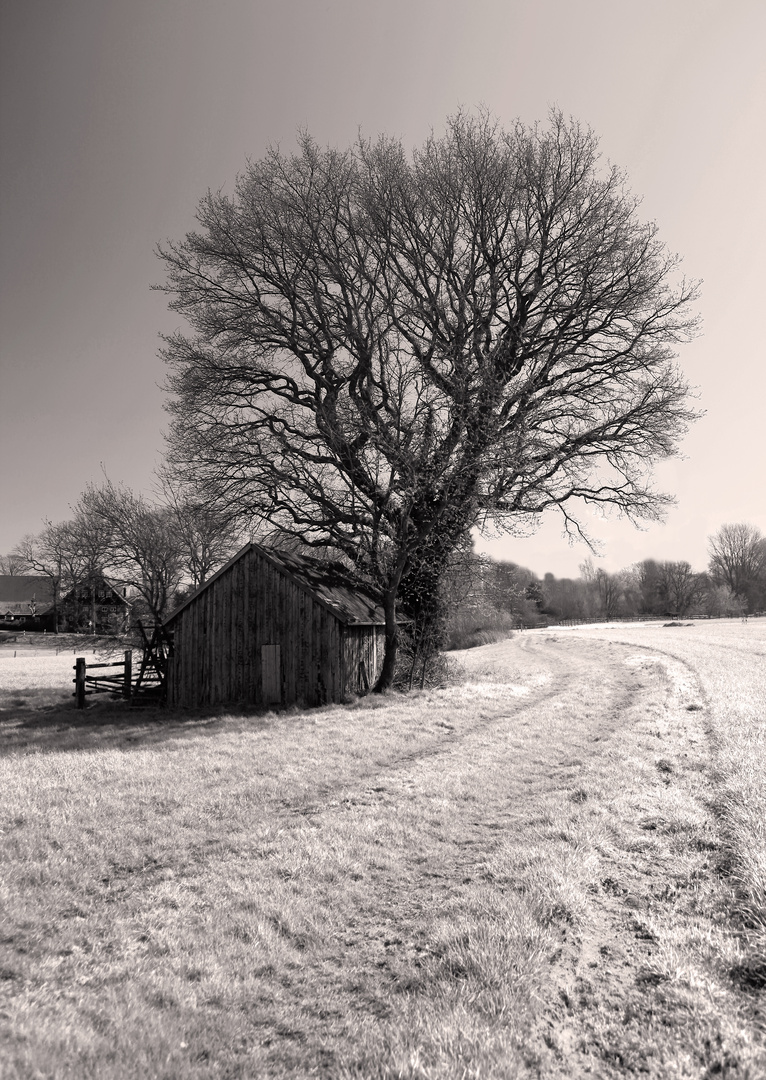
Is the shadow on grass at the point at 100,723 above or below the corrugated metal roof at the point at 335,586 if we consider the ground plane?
below

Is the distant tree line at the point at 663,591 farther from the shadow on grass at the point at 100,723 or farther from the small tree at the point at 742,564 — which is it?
the shadow on grass at the point at 100,723

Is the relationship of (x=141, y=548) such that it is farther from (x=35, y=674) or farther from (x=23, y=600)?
(x=23, y=600)

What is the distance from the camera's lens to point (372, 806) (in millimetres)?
8461

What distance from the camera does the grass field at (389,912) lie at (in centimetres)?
359

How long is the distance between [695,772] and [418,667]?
1436cm

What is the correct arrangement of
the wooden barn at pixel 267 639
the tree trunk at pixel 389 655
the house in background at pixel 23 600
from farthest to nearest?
the house in background at pixel 23 600, the tree trunk at pixel 389 655, the wooden barn at pixel 267 639

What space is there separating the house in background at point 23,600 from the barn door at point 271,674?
237ft

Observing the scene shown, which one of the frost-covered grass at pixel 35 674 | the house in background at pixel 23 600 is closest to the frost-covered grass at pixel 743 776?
the frost-covered grass at pixel 35 674

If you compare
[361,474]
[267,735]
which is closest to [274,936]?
[267,735]

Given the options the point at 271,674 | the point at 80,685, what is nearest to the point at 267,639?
the point at 271,674

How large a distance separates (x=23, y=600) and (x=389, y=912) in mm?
104758

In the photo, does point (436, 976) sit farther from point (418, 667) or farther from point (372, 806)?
point (418, 667)

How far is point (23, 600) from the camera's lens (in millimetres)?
93312

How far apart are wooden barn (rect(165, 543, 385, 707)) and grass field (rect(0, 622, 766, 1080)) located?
8.29 m
